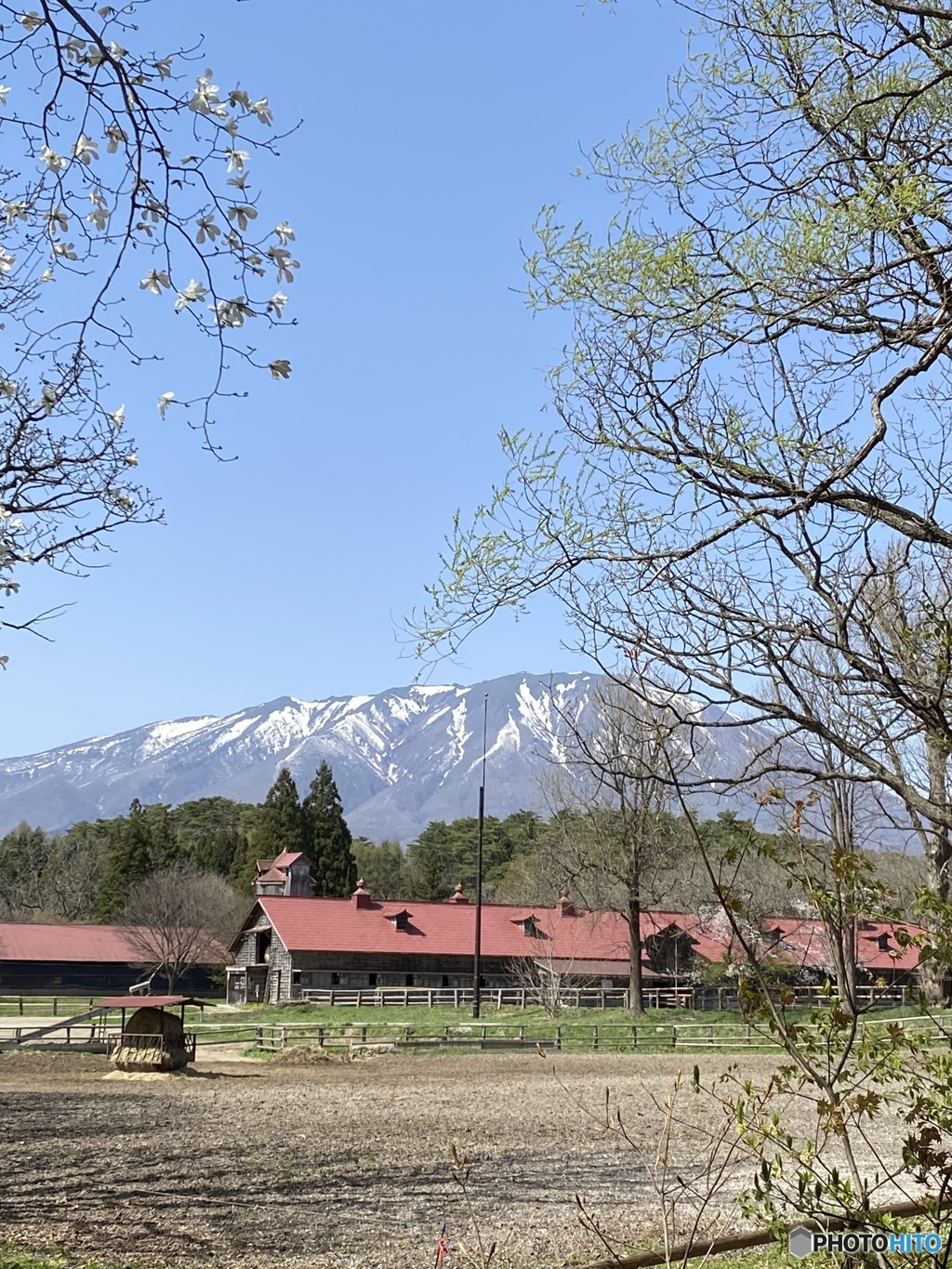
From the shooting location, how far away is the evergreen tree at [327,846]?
224 ft

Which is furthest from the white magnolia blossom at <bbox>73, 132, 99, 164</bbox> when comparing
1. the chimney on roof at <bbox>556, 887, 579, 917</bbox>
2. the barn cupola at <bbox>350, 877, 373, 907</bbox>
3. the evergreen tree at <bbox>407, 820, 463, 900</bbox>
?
the evergreen tree at <bbox>407, 820, 463, 900</bbox>

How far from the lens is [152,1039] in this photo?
2511 cm

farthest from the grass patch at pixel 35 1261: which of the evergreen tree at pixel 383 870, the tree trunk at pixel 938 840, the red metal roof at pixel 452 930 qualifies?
the evergreen tree at pixel 383 870

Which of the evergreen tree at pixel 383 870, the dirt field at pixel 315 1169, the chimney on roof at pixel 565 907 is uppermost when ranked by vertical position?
the evergreen tree at pixel 383 870

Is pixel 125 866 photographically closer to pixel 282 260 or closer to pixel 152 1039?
pixel 152 1039

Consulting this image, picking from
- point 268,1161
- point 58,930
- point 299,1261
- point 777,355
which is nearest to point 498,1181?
point 268,1161

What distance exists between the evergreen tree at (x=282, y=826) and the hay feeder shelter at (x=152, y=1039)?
41.7 metres

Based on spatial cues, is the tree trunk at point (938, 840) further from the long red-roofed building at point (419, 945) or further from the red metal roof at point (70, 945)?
the red metal roof at point (70, 945)

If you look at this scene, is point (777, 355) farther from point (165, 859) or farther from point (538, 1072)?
point (165, 859)

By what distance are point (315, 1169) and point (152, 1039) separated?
1494cm

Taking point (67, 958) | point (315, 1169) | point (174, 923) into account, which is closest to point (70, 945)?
point (67, 958)

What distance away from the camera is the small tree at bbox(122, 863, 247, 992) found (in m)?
49.7

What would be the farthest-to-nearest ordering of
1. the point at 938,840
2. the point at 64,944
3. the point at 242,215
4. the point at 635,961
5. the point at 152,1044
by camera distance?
the point at 64,944 < the point at 635,961 < the point at 152,1044 < the point at 938,840 < the point at 242,215

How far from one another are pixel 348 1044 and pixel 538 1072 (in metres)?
6.85
